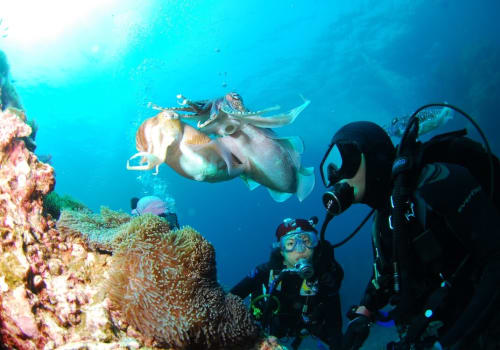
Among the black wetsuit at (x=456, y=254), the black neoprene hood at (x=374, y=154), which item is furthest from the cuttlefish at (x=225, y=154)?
the black wetsuit at (x=456, y=254)

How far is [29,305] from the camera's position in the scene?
1952 millimetres

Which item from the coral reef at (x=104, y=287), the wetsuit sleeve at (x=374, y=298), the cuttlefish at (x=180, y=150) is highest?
the cuttlefish at (x=180, y=150)

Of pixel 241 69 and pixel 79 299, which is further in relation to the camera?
pixel 241 69

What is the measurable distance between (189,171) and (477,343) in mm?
2595

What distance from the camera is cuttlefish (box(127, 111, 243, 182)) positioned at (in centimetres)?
204

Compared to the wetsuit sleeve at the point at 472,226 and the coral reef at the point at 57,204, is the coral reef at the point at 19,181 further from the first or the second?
the wetsuit sleeve at the point at 472,226

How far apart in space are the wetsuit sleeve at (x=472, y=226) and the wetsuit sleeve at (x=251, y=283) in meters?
3.91

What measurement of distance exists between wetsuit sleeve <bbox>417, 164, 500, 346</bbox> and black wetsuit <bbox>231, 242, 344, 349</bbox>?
3.24 m

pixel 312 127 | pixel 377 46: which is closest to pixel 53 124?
pixel 312 127

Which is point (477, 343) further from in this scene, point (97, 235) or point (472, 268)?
point (97, 235)

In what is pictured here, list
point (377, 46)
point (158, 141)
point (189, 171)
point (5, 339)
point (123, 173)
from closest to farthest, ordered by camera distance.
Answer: point (5, 339) → point (158, 141) → point (189, 171) → point (377, 46) → point (123, 173)

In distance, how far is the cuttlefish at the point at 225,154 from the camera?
2053mm

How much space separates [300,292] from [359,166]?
351 cm

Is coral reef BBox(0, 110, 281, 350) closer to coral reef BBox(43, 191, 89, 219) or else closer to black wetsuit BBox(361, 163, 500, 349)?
coral reef BBox(43, 191, 89, 219)
